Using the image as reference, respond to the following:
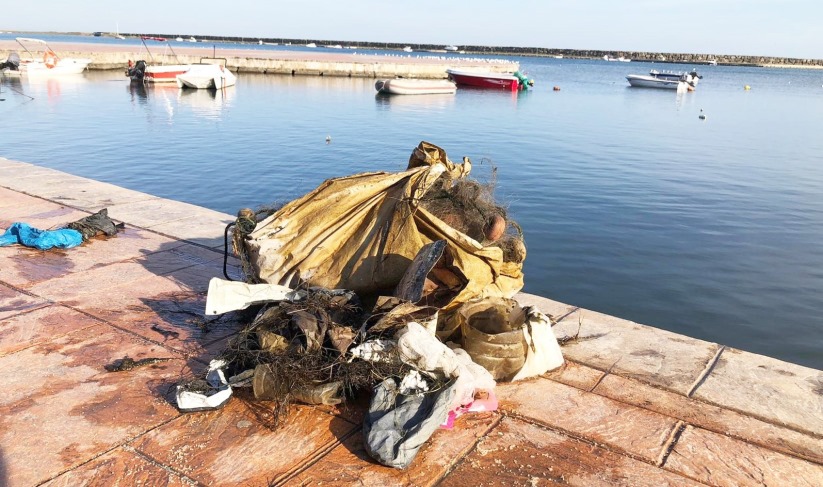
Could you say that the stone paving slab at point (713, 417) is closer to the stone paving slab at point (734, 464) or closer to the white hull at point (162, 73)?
the stone paving slab at point (734, 464)

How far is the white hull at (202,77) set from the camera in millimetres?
35562

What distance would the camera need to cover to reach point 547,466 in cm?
308

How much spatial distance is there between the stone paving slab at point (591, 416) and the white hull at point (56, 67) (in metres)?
44.5

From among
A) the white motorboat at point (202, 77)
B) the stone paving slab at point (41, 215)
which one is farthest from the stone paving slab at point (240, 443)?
the white motorboat at point (202, 77)

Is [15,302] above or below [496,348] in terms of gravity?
below

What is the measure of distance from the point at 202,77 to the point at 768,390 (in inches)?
1424

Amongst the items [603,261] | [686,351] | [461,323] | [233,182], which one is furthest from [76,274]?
[233,182]

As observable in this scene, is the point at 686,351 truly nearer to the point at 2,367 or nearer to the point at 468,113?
the point at 2,367

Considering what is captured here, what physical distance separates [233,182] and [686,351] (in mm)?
12126

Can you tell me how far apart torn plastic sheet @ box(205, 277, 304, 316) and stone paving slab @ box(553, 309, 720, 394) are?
1990 millimetres

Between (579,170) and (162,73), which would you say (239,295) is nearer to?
(579,170)

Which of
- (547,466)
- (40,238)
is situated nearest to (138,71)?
(40,238)

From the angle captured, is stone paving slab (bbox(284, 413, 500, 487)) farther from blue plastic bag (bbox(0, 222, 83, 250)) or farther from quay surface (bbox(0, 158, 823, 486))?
blue plastic bag (bbox(0, 222, 83, 250))

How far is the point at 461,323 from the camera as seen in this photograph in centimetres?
→ 394
